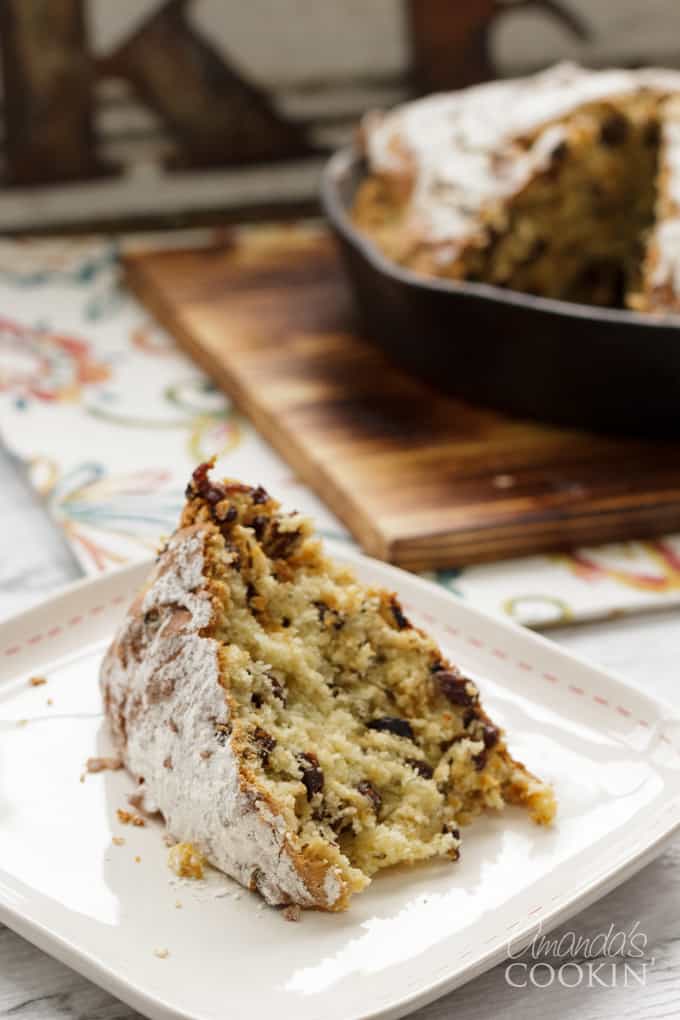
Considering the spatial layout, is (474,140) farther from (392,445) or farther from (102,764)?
(102,764)

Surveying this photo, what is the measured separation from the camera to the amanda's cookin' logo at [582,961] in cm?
137

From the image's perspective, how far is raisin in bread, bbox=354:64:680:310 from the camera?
277 centimetres

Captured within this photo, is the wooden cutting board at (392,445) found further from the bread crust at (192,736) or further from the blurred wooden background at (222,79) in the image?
the bread crust at (192,736)

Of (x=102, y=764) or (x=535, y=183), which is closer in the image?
(x=102, y=764)

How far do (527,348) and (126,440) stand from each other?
0.77m

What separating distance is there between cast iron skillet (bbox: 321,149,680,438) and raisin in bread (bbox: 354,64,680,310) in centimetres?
11

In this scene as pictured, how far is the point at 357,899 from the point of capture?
1375 millimetres

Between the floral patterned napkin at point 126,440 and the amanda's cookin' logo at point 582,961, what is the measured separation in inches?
28.3

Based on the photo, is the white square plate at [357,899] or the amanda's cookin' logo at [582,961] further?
the amanda's cookin' logo at [582,961]

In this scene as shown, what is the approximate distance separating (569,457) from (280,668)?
114cm

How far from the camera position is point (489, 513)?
2309 mm

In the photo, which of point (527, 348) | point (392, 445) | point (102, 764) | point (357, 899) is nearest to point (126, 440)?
point (392, 445)

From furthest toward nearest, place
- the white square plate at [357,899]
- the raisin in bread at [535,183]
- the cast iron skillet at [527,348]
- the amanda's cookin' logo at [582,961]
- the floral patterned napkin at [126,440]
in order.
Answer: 1. the raisin in bread at [535,183]
2. the cast iron skillet at [527,348]
3. the floral patterned napkin at [126,440]
4. the amanda's cookin' logo at [582,961]
5. the white square plate at [357,899]

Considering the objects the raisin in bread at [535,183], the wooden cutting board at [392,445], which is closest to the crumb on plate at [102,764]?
the wooden cutting board at [392,445]
